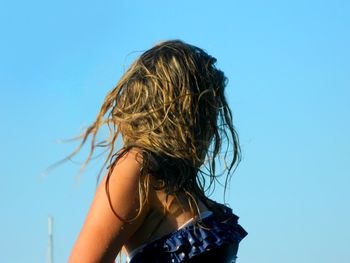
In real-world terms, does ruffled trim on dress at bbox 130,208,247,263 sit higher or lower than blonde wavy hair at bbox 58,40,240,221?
lower

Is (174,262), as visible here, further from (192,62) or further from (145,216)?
(192,62)

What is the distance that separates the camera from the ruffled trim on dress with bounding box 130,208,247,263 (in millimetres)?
5371

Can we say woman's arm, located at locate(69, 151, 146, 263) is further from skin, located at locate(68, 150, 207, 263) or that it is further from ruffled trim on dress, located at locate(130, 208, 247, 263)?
ruffled trim on dress, located at locate(130, 208, 247, 263)

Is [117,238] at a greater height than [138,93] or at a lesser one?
lesser

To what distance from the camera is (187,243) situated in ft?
17.7

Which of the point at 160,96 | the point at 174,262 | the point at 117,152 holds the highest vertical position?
the point at 160,96

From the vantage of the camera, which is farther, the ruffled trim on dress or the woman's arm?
the ruffled trim on dress

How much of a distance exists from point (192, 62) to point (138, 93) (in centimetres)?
48

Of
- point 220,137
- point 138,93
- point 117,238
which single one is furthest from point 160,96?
point 117,238

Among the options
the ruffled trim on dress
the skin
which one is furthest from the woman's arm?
the ruffled trim on dress

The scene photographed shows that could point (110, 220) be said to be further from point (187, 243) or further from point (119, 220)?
point (187, 243)

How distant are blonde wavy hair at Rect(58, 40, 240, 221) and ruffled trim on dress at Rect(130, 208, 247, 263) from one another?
184 mm

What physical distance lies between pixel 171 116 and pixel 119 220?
2.70ft

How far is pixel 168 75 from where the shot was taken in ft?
18.8
